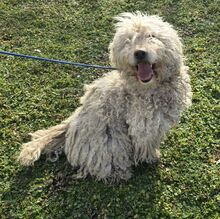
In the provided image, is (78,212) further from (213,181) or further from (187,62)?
(187,62)

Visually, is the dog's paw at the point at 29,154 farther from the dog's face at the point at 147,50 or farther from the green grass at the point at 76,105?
the dog's face at the point at 147,50

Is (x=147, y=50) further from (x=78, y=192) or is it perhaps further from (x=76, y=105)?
(x=76, y=105)

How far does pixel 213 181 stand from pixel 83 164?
1.40 meters

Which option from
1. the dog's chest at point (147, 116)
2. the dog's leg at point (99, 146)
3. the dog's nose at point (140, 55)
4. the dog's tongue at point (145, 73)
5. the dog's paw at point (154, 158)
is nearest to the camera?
the dog's nose at point (140, 55)

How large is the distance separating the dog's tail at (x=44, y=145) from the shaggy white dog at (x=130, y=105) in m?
0.01

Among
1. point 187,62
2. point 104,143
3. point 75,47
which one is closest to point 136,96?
point 104,143

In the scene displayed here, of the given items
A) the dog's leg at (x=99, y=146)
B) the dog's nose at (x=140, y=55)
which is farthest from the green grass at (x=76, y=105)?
the dog's nose at (x=140, y=55)

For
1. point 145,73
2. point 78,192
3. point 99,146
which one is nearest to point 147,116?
point 145,73

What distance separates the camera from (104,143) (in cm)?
453

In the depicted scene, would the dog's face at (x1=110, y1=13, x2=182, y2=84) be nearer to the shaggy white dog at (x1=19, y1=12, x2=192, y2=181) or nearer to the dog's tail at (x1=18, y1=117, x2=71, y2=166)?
the shaggy white dog at (x1=19, y1=12, x2=192, y2=181)

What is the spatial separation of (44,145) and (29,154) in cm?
19

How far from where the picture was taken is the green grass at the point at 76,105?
4.61m

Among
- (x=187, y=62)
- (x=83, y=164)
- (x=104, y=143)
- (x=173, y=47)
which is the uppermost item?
(x=173, y=47)

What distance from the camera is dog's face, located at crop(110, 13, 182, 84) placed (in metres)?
4.12
